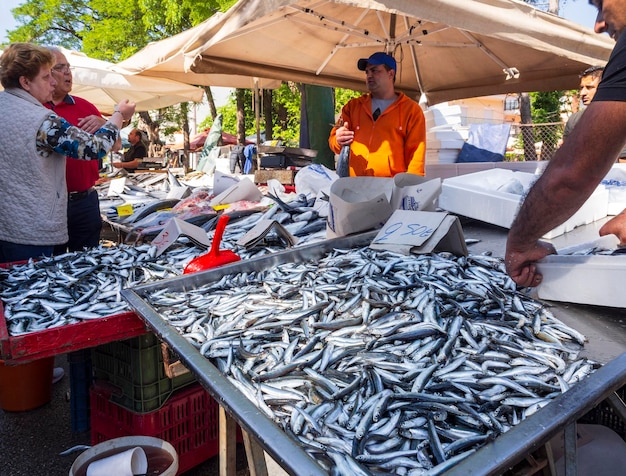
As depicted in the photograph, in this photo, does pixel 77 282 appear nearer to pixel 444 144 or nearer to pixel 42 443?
pixel 42 443

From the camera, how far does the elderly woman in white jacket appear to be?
11.3ft

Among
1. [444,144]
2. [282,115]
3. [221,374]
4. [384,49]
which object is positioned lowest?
[221,374]

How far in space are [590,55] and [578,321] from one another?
2600 millimetres

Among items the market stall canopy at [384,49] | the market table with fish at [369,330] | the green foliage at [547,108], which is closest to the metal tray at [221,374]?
the market table with fish at [369,330]

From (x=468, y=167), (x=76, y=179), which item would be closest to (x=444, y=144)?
(x=468, y=167)

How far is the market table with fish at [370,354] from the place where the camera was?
52.9 inches

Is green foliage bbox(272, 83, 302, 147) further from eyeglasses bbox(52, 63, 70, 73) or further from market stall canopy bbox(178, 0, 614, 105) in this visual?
eyeglasses bbox(52, 63, 70, 73)

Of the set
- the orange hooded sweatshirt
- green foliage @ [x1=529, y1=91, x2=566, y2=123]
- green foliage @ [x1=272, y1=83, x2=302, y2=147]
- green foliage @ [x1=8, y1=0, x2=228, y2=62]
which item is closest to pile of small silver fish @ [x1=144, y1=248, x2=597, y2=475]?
the orange hooded sweatshirt

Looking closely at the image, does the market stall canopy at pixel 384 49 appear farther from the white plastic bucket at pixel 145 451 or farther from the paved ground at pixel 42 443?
the paved ground at pixel 42 443

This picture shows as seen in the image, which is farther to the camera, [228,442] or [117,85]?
[117,85]

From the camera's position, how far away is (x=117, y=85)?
10.6m

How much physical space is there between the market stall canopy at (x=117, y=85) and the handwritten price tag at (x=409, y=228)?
593cm

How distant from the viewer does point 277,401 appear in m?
1.54

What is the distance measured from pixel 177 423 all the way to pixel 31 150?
2231 millimetres
